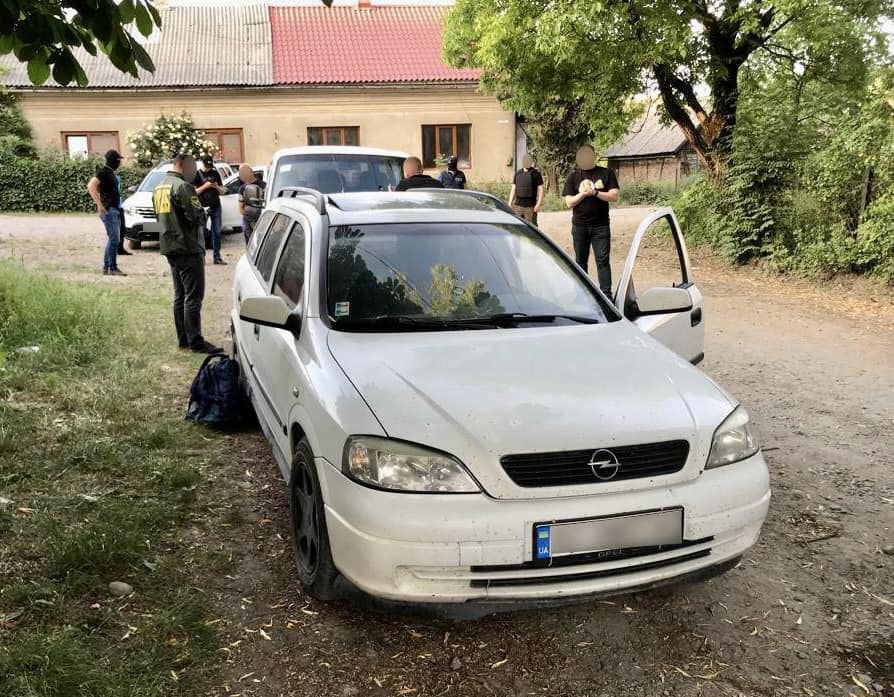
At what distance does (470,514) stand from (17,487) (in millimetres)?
3047

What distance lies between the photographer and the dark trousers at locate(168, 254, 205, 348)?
736 cm

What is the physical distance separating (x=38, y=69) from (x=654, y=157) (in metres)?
47.5

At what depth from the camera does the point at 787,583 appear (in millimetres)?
3584

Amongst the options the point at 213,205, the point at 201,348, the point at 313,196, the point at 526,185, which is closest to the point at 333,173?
the point at 201,348

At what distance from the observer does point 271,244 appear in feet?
17.4

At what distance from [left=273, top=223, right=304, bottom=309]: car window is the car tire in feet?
3.27

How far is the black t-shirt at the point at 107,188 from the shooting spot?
40.9ft

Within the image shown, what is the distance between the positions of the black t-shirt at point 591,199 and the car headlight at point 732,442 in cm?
666

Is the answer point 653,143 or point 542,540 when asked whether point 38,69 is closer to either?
point 542,540

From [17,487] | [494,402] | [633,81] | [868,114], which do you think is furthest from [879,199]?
[17,487]

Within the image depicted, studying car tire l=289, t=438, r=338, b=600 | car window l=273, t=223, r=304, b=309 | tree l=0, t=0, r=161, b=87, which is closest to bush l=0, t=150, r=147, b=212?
car window l=273, t=223, r=304, b=309

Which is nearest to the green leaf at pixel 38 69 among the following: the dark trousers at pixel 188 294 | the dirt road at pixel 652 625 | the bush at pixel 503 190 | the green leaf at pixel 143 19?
the green leaf at pixel 143 19

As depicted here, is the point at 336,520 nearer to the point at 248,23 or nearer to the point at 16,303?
the point at 16,303

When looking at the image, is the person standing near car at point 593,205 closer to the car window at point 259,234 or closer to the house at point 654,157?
the car window at point 259,234
